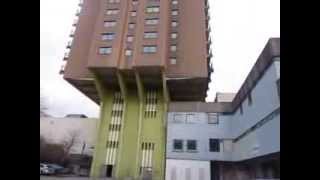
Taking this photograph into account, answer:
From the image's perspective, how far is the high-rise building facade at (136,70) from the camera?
21.6 m

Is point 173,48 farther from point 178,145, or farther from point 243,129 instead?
point 243,129

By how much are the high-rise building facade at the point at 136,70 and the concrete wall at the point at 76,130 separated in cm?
221

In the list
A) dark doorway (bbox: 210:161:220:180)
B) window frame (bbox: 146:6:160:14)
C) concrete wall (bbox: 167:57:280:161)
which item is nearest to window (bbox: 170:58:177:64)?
window frame (bbox: 146:6:160:14)

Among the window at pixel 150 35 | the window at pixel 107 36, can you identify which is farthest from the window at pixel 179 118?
the window at pixel 107 36

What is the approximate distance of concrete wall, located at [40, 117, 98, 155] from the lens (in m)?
24.6

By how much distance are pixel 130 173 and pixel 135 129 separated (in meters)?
3.10

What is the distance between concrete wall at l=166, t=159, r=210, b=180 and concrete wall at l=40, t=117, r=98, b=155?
7.99 meters

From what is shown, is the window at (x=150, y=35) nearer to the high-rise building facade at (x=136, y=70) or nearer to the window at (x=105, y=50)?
the high-rise building facade at (x=136, y=70)

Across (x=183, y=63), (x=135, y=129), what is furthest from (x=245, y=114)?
(x=135, y=129)

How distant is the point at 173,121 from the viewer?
1986cm
